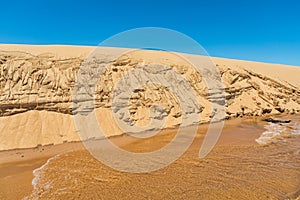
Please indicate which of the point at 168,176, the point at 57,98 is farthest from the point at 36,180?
the point at 57,98

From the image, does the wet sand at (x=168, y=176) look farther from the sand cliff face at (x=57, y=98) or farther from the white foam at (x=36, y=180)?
the sand cliff face at (x=57, y=98)

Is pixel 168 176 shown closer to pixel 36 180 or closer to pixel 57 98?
pixel 36 180

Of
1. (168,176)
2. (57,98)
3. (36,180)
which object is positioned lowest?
(36,180)

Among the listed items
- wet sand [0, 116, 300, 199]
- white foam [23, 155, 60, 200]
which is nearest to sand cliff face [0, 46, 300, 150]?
wet sand [0, 116, 300, 199]

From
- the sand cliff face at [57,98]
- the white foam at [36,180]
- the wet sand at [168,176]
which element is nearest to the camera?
the wet sand at [168,176]

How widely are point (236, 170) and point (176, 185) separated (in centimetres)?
177

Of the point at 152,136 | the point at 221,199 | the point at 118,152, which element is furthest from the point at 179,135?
the point at 221,199

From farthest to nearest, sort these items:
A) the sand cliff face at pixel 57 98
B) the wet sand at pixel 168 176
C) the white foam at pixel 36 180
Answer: the sand cliff face at pixel 57 98
the white foam at pixel 36 180
the wet sand at pixel 168 176

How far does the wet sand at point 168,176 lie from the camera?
4.78 m

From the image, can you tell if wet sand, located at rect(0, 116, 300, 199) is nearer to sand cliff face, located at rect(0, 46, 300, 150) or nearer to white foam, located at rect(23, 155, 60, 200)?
white foam, located at rect(23, 155, 60, 200)

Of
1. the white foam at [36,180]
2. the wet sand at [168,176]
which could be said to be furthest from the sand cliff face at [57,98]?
the white foam at [36,180]

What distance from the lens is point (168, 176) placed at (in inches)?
220

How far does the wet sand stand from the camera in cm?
478

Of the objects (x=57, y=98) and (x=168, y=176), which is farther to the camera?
(x=57, y=98)
